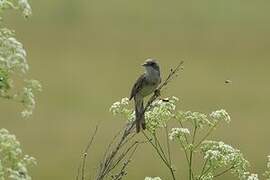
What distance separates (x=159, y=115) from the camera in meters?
4.68

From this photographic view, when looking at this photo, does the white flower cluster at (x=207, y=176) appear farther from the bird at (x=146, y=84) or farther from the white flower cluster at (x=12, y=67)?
the white flower cluster at (x=12, y=67)

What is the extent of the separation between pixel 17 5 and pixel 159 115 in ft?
5.90

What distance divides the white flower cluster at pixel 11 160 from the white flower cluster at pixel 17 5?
18.6 inches

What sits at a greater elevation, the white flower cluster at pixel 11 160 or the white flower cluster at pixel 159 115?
the white flower cluster at pixel 159 115

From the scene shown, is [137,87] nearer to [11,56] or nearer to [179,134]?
[179,134]

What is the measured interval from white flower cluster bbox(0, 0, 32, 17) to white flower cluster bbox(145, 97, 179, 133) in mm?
1771

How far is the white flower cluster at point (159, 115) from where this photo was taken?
4.67m

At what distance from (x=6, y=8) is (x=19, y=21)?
15649mm

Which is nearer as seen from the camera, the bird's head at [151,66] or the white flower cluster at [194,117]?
the white flower cluster at [194,117]

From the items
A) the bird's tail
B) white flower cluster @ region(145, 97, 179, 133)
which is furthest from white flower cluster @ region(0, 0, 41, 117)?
white flower cluster @ region(145, 97, 179, 133)

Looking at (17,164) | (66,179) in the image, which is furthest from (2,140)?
(66,179)

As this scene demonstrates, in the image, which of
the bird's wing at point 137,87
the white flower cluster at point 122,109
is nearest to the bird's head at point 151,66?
the bird's wing at point 137,87

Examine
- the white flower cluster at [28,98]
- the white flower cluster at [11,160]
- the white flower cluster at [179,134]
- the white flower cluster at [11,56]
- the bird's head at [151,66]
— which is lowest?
the white flower cluster at [11,160]

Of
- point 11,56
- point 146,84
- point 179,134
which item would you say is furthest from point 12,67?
point 146,84
